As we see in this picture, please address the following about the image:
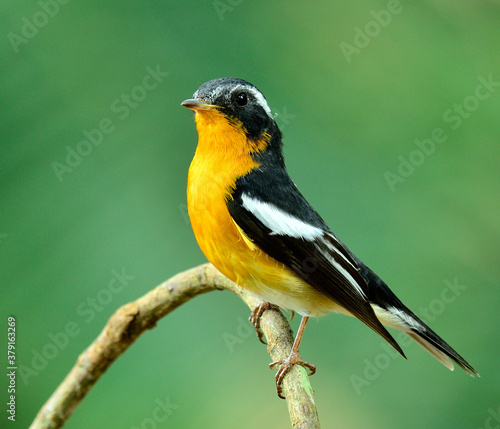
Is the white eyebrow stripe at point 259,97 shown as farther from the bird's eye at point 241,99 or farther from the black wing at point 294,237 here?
the black wing at point 294,237

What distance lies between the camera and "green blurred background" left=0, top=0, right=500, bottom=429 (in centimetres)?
300

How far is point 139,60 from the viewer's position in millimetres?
3068

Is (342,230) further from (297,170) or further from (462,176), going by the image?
(462,176)

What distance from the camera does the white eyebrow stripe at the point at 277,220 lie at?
8.22ft

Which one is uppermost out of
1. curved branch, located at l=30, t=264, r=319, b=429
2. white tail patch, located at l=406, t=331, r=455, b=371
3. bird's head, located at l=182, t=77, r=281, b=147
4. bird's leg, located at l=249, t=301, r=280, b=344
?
bird's head, located at l=182, t=77, r=281, b=147

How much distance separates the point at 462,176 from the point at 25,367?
2.62m

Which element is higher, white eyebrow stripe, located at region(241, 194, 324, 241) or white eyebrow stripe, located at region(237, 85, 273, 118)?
white eyebrow stripe, located at region(237, 85, 273, 118)

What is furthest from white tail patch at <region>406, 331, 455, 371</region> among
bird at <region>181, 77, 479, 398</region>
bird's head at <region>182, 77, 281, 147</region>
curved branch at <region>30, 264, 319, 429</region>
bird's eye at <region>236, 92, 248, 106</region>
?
bird's eye at <region>236, 92, 248, 106</region>

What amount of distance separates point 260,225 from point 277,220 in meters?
0.10

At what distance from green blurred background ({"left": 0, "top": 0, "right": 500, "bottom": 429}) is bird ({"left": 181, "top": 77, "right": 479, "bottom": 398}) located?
0.39 m

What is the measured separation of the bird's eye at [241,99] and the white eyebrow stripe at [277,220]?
43 cm

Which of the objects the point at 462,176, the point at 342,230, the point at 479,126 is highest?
the point at 479,126

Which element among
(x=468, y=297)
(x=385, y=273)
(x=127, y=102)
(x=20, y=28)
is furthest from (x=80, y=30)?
(x=468, y=297)

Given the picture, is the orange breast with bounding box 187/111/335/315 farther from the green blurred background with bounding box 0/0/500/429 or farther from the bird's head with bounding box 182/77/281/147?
the green blurred background with bounding box 0/0/500/429
